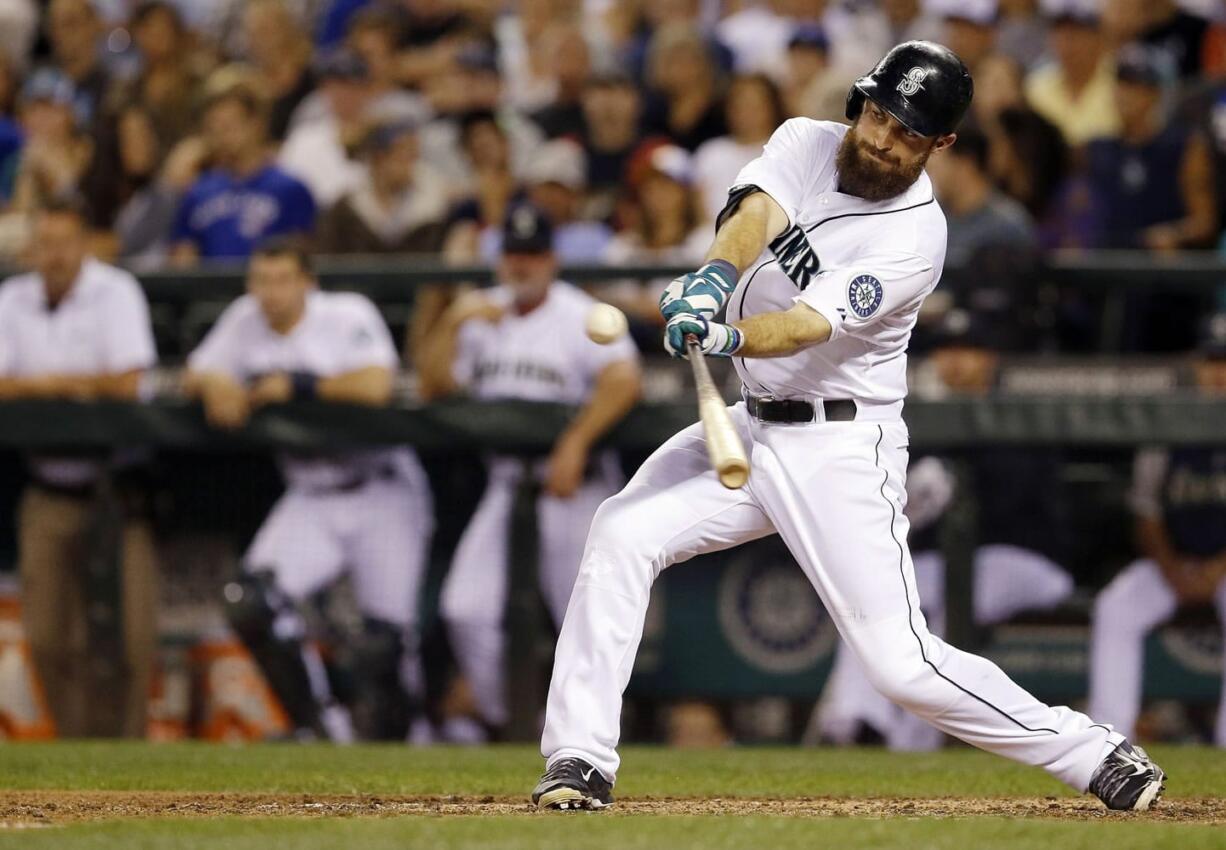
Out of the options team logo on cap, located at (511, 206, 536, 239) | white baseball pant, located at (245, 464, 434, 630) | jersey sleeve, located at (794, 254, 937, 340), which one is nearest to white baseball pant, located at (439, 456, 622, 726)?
white baseball pant, located at (245, 464, 434, 630)

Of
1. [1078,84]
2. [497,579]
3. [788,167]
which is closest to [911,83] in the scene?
[788,167]

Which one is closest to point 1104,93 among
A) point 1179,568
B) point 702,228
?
point 702,228

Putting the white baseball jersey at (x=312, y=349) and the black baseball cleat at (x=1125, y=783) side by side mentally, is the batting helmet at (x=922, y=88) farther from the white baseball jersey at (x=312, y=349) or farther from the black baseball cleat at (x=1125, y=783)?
the white baseball jersey at (x=312, y=349)

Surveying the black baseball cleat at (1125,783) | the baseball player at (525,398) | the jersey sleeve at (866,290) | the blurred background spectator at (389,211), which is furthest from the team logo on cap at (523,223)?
the black baseball cleat at (1125,783)

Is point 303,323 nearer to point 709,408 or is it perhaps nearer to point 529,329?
point 529,329

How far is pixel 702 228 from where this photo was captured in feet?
25.8

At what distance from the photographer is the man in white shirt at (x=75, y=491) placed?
706 cm

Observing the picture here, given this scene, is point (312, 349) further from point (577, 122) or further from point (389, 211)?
point (577, 122)

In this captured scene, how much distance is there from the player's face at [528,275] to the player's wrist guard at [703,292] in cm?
327

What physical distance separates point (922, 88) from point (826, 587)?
1083 millimetres

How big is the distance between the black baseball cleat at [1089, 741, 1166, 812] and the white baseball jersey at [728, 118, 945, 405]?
3.06 ft

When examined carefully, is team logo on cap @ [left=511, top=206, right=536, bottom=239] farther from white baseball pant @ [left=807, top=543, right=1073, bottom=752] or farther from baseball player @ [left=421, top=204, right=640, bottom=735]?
white baseball pant @ [left=807, top=543, right=1073, bottom=752]

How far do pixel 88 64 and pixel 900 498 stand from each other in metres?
7.49

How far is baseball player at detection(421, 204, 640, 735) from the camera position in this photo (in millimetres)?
6875
